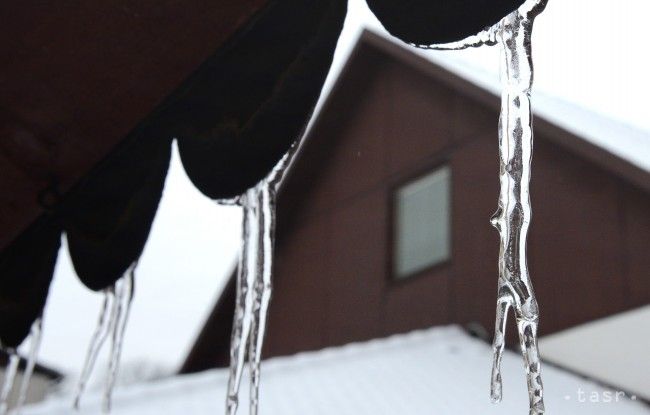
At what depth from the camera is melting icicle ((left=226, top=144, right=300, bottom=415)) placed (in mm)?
1600

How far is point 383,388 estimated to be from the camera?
4625mm

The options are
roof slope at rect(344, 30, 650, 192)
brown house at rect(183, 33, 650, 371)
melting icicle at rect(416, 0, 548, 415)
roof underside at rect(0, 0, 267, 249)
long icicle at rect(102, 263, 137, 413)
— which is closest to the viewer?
melting icicle at rect(416, 0, 548, 415)

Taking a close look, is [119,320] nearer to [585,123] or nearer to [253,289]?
[253,289]

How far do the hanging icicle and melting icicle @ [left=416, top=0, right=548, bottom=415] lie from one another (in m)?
1.14

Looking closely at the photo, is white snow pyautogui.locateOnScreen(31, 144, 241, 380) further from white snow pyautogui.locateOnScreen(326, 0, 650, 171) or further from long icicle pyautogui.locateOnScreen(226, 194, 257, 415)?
long icicle pyautogui.locateOnScreen(226, 194, 257, 415)

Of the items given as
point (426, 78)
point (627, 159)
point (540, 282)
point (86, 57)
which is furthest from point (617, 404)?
point (86, 57)

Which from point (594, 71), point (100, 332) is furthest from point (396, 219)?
point (100, 332)

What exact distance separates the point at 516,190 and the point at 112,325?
1.45 m

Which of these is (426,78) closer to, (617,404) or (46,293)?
(617,404)

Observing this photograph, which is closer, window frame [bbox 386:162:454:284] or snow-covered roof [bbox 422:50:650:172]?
snow-covered roof [bbox 422:50:650:172]

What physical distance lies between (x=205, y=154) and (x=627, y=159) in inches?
159

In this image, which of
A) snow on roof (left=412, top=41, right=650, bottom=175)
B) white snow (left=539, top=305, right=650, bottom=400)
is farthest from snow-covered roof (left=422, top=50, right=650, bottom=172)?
white snow (left=539, top=305, right=650, bottom=400)

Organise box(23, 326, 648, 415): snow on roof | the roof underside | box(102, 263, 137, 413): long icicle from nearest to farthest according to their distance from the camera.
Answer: the roof underside
box(102, 263, 137, 413): long icicle
box(23, 326, 648, 415): snow on roof

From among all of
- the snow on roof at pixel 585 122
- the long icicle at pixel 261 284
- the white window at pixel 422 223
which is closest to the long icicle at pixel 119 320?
the long icicle at pixel 261 284
